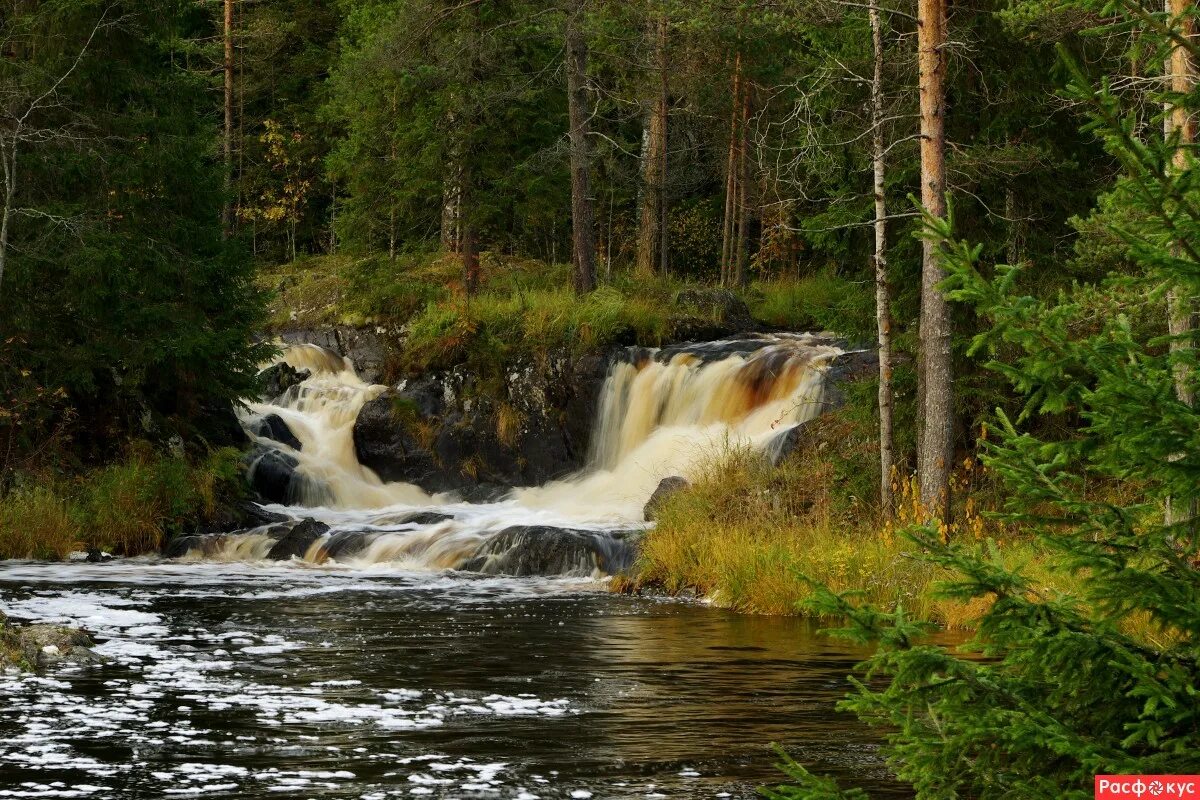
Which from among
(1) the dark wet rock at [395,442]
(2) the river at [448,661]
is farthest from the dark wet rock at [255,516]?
(1) the dark wet rock at [395,442]

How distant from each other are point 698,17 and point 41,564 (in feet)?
34.2

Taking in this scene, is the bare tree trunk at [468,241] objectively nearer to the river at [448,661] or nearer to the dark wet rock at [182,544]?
the river at [448,661]

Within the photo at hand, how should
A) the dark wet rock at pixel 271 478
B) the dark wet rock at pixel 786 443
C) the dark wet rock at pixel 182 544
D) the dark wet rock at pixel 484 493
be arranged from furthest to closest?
the dark wet rock at pixel 484 493, the dark wet rock at pixel 271 478, the dark wet rock at pixel 182 544, the dark wet rock at pixel 786 443

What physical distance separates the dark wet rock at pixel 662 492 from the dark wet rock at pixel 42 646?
8.46 m

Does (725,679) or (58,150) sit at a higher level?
(58,150)

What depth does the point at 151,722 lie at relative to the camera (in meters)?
8.81

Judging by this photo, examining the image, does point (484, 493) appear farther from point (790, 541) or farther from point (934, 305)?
point (934, 305)

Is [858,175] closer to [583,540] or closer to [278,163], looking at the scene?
[583,540]

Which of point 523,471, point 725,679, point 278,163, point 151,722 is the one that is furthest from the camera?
point 278,163

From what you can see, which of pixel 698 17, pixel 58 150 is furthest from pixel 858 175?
pixel 58 150

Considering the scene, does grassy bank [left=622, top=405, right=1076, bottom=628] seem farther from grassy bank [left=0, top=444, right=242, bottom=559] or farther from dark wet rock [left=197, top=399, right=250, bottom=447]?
dark wet rock [left=197, top=399, right=250, bottom=447]

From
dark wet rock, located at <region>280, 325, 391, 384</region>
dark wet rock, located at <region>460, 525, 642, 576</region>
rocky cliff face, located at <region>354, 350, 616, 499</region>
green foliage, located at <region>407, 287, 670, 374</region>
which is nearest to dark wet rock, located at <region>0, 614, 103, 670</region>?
dark wet rock, located at <region>460, 525, 642, 576</region>

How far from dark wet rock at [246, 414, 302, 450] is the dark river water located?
9.13 m

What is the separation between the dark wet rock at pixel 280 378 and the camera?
26.5 m
